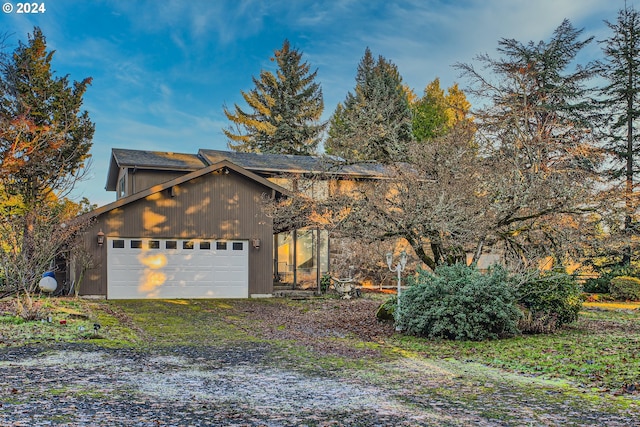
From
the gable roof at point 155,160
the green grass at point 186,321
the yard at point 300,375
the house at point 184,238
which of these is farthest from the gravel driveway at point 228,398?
the gable roof at point 155,160

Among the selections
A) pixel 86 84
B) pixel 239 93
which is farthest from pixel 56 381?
pixel 239 93

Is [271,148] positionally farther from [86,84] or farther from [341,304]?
[341,304]

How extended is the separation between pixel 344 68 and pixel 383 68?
392 centimetres

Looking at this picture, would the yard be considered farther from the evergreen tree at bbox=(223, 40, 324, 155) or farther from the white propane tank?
the evergreen tree at bbox=(223, 40, 324, 155)

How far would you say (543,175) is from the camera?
12758mm

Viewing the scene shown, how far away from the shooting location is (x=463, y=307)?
1109 cm

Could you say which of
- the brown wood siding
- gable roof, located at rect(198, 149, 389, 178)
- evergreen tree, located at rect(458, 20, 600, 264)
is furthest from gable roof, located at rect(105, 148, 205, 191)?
evergreen tree, located at rect(458, 20, 600, 264)

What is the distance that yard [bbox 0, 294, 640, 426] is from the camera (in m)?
5.30

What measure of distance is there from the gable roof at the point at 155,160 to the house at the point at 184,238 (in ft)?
0.30

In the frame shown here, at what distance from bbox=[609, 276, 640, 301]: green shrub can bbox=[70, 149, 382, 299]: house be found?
1118 cm

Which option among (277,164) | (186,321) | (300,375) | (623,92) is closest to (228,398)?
(300,375)

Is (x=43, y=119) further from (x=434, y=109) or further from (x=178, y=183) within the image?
(x=434, y=109)

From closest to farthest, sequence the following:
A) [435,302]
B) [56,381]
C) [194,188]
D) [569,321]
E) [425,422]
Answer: [425,422]
[56,381]
[435,302]
[569,321]
[194,188]

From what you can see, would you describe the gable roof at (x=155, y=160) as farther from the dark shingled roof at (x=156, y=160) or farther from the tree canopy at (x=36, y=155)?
the tree canopy at (x=36, y=155)
